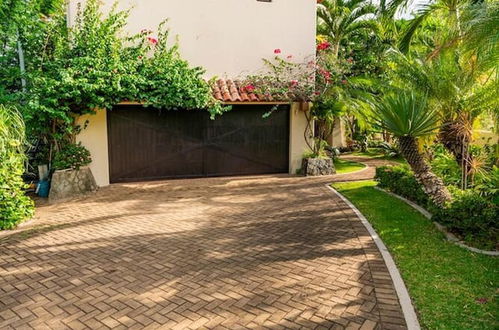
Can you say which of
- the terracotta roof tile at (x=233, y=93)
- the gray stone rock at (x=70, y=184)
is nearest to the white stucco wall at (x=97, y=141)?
the gray stone rock at (x=70, y=184)

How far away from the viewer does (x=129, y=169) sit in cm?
1333

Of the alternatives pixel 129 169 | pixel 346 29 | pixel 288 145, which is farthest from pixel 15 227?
pixel 346 29

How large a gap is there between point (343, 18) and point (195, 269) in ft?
55.8

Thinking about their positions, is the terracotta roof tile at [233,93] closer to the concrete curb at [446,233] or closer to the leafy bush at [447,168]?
the concrete curb at [446,233]

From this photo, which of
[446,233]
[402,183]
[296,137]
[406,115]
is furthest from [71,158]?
[446,233]

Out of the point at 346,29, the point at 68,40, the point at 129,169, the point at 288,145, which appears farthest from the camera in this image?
the point at 346,29

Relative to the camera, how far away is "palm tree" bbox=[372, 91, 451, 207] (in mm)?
8078

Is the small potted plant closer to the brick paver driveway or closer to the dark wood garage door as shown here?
the brick paver driveway

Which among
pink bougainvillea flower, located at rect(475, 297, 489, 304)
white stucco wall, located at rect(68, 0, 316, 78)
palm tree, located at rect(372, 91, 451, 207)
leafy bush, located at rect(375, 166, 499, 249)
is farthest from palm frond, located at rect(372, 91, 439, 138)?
white stucco wall, located at rect(68, 0, 316, 78)

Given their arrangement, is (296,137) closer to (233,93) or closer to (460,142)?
(233,93)

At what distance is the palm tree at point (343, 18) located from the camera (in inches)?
763

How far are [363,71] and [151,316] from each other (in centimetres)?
1823

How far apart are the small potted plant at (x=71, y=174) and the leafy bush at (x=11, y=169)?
203 centimetres

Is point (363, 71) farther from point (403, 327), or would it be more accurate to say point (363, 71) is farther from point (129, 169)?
point (403, 327)
